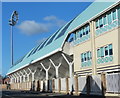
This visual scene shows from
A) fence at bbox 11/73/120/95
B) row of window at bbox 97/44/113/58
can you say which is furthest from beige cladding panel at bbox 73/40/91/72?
row of window at bbox 97/44/113/58

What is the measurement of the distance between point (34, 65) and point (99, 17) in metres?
28.6

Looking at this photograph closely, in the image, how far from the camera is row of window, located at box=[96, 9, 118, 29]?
25.4m

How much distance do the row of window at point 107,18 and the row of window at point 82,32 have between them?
Answer: 2.91 metres

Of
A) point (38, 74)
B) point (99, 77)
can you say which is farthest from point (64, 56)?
point (38, 74)

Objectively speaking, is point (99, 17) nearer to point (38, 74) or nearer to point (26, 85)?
point (38, 74)

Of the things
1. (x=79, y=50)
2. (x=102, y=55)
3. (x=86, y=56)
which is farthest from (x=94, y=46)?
(x=79, y=50)

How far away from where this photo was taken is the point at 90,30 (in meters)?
30.4

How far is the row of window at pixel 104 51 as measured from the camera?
2649 centimetres

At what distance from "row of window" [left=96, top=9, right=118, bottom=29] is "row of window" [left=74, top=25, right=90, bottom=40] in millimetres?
2912

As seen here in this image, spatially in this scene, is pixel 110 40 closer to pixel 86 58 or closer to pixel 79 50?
pixel 86 58

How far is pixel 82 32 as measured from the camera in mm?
33406

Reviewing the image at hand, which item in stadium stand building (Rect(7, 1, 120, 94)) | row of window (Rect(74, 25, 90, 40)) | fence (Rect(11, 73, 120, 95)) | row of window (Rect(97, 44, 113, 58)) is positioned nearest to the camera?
fence (Rect(11, 73, 120, 95))

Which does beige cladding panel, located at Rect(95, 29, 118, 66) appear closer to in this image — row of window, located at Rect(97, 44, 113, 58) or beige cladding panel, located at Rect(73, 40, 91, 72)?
row of window, located at Rect(97, 44, 113, 58)

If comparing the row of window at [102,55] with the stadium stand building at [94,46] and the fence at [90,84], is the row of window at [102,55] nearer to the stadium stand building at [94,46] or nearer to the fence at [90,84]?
the stadium stand building at [94,46]
